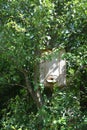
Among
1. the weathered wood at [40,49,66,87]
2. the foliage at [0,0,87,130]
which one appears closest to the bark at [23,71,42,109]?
the foliage at [0,0,87,130]

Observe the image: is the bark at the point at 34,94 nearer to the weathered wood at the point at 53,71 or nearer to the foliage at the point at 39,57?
the foliage at the point at 39,57

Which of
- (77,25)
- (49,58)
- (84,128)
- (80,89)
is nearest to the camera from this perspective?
(49,58)

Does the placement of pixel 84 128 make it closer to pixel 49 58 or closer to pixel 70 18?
pixel 49 58

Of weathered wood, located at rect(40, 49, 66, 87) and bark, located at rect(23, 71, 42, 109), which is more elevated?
weathered wood, located at rect(40, 49, 66, 87)

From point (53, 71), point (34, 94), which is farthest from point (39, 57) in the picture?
point (34, 94)

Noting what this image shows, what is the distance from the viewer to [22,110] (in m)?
4.03

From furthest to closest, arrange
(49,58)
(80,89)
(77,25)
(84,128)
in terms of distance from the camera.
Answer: (80,89) → (77,25) → (84,128) → (49,58)

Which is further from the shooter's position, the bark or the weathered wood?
the bark

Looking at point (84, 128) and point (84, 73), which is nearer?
point (84, 128)

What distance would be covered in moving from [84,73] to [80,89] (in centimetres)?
24

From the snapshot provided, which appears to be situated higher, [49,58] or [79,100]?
[49,58]

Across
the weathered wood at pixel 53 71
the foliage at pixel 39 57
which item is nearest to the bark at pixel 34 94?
→ the foliage at pixel 39 57

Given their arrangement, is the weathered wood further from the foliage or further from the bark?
the bark

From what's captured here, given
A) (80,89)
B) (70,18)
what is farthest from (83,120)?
(70,18)
